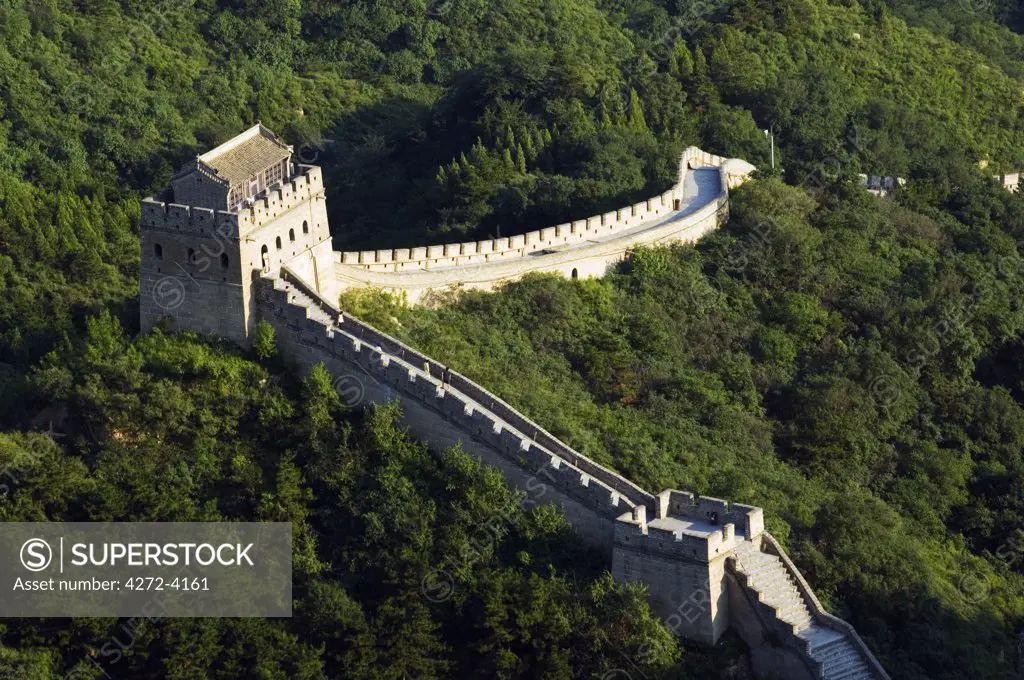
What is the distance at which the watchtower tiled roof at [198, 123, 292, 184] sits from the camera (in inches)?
1843

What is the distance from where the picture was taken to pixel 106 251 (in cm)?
6097

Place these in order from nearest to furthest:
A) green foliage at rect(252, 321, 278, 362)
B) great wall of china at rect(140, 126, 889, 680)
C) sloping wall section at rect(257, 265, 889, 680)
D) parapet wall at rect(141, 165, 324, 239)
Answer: sloping wall section at rect(257, 265, 889, 680)
great wall of china at rect(140, 126, 889, 680)
parapet wall at rect(141, 165, 324, 239)
green foliage at rect(252, 321, 278, 362)

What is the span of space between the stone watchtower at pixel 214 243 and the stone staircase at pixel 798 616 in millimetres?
13156

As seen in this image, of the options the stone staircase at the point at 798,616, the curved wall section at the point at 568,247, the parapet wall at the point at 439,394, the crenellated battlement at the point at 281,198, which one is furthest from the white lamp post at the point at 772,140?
the stone staircase at the point at 798,616

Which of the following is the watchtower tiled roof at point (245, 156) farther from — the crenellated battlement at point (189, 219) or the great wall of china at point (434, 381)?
the crenellated battlement at point (189, 219)

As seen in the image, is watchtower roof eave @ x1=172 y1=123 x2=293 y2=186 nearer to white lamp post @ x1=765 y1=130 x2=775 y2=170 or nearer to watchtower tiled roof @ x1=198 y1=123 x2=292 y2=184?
watchtower tiled roof @ x1=198 y1=123 x2=292 y2=184

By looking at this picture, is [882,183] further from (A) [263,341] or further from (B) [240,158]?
(A) [263,341]

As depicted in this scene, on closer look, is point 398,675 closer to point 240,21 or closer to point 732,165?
point 732,165

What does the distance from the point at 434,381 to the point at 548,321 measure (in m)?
9.85

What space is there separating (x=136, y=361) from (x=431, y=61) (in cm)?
3963

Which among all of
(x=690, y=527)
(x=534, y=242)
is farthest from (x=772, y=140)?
(x=690, y=527)

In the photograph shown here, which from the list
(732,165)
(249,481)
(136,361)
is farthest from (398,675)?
(732,165)

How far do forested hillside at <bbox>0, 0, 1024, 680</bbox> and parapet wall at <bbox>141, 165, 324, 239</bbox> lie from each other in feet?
8.92

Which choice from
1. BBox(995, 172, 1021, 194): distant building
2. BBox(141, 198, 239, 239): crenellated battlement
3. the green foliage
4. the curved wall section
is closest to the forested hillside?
the green foliage
